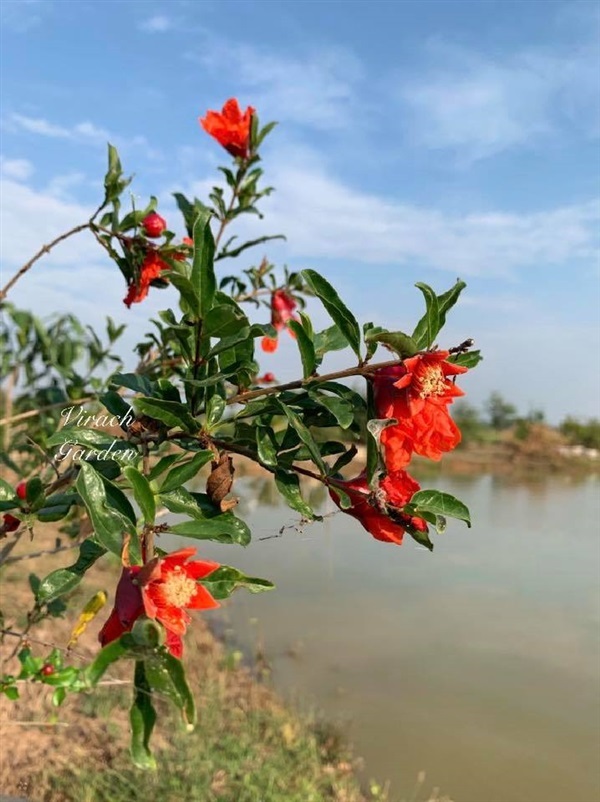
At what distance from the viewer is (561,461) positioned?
32.7 ft

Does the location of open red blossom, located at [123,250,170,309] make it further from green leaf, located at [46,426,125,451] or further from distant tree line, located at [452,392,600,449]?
distant tree line, located at [452,392,600,449]

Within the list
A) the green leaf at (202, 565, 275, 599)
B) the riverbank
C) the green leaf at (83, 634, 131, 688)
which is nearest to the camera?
the green leaf at (83, 634, 131, 688)

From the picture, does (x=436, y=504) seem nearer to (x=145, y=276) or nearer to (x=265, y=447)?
(x=265, y=447)

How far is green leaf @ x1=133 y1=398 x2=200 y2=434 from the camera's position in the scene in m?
0.58

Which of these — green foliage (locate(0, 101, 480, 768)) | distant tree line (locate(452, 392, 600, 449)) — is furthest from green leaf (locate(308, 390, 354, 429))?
distant tree line (locate(452, 392, 600, 449))

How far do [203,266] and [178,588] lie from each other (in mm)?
262

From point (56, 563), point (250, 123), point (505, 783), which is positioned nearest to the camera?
point (250, 123)

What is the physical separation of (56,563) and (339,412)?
3395 millimetres

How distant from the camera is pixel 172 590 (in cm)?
46

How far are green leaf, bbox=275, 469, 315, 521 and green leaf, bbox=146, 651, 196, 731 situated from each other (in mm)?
210

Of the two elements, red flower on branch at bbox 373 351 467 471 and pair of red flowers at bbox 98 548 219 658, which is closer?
pair of red flowers at bbox 98 548 219 658

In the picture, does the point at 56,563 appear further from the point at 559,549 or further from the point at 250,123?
the point at 559,549

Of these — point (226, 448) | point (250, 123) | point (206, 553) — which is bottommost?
point (206, 553)

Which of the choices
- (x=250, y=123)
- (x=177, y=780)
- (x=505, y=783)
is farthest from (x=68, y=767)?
(x=250, y=123)
